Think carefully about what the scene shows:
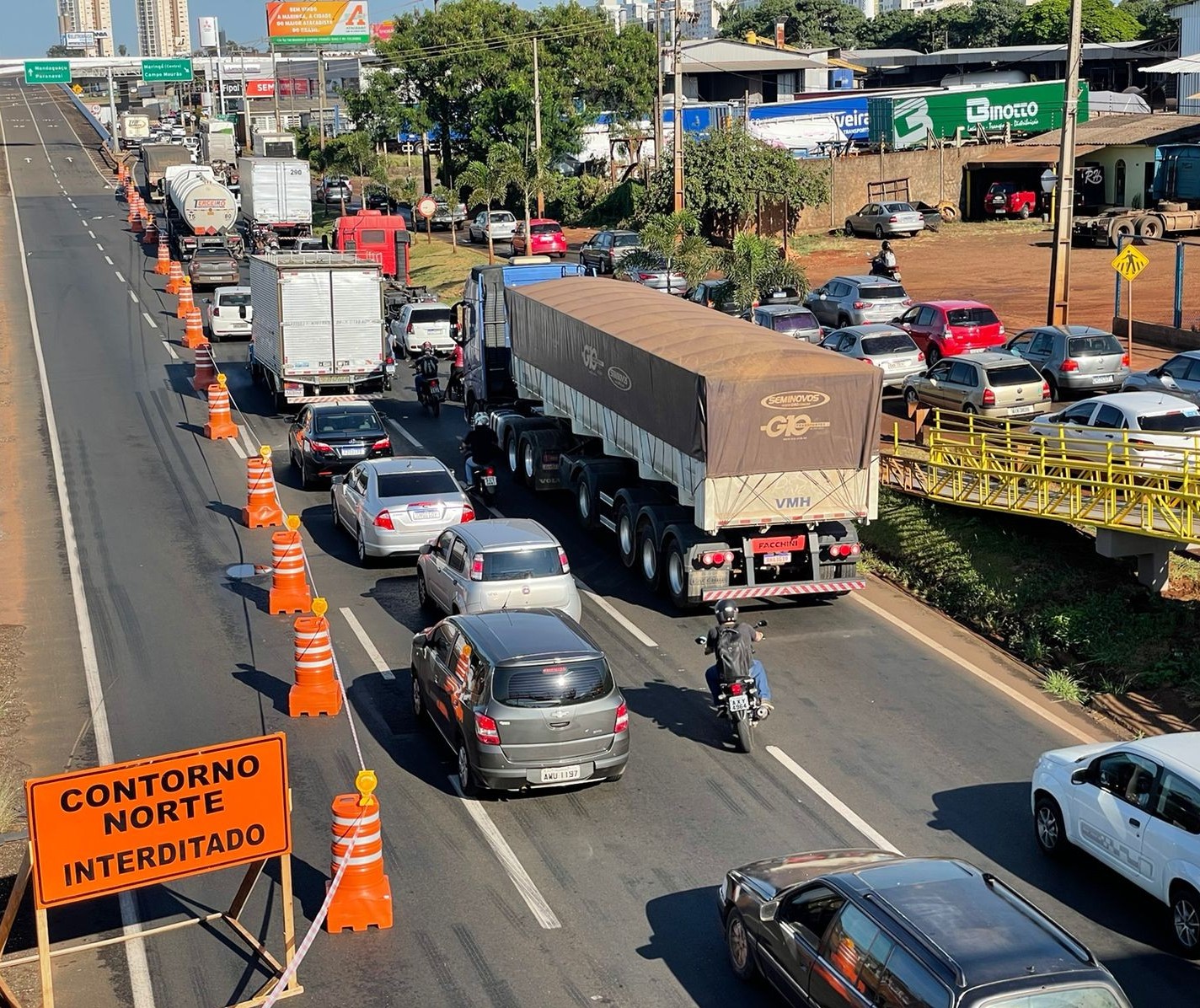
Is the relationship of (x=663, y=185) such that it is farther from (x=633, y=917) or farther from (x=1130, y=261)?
(x=633, y=917)

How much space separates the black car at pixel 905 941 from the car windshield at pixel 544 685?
329 centimetres

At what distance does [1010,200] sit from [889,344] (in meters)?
33.6

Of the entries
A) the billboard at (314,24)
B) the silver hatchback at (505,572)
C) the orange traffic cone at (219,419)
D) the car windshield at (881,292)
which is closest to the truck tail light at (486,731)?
the silver hatchback at (505,572)

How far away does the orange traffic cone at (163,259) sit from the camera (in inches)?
2203

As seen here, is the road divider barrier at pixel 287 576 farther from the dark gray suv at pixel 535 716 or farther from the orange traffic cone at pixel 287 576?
the dark gray suv at pixel 535 716

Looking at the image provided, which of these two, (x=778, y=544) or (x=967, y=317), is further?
(x=967, y=317)

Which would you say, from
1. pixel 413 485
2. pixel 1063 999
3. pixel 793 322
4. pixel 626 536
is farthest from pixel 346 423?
pixel 1063 999

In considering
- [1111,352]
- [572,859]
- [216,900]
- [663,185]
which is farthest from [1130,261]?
[663,185]

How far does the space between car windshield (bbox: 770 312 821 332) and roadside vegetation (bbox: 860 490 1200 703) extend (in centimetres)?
1235

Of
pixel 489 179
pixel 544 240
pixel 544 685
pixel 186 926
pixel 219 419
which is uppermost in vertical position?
pixel 489 179

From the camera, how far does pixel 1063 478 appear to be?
19219 millimetres

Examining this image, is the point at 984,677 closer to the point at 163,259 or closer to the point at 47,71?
the point at 163,259

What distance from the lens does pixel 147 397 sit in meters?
34.7

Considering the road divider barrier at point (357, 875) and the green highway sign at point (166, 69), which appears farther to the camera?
the green highway sign at point (166, 69)
